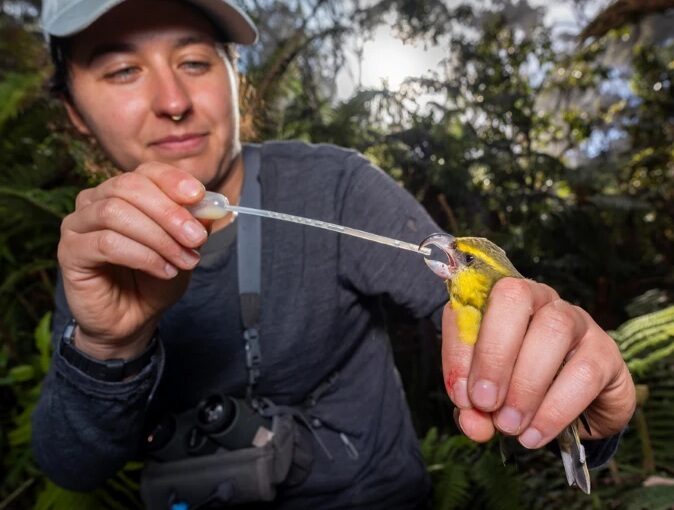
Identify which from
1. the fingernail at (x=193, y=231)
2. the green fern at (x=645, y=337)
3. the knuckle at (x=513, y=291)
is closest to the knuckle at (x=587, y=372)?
the knuckle at (x=513, y=291)

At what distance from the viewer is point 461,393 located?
69 cm

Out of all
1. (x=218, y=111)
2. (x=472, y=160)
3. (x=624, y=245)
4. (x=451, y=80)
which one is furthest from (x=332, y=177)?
(x=624, y=245)

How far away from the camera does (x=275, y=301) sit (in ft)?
5.41

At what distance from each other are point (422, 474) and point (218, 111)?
1396 millimetres

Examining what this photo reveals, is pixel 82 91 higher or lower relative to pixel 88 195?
higher

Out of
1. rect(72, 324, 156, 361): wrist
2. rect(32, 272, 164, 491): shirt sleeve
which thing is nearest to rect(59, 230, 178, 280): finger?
rect(72, 324, 156, 361): wrist

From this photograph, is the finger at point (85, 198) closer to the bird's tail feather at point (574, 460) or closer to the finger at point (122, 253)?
the finger at point (122, 253)

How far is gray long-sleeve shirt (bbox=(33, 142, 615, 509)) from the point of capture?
161cm

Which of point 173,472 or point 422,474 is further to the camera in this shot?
point 422,474

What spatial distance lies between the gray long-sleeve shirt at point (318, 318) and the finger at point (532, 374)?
0.89 meters

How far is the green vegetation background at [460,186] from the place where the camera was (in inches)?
93.3

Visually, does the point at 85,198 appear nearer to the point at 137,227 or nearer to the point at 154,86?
the point at 137,227

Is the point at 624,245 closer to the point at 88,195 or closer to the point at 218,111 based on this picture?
the point at 218,111

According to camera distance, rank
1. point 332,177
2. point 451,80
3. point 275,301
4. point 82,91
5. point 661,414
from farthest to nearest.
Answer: point 451,80 < point 661,414 < point 332,177 < point 275,301 < point 82,91
